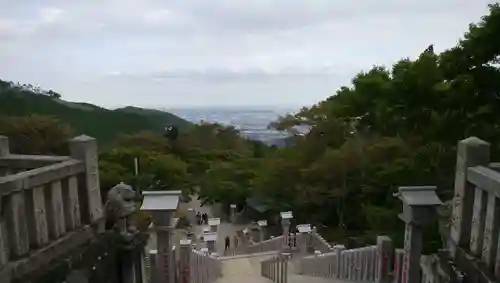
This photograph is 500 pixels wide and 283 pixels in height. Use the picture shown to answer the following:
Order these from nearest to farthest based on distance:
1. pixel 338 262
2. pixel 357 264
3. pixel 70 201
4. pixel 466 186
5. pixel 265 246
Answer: pixel 466 186
pixel 70 201
pixel 357 264
pixel 338 262
pixel 265 246

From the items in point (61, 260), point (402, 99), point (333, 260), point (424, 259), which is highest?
point (402, 99)

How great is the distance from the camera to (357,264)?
9.24 m

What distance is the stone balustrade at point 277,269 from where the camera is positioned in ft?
33.4

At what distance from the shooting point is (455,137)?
9984mm

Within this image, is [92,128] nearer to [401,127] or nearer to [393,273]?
[401,127]

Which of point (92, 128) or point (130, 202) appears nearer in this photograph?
point (130, 202)

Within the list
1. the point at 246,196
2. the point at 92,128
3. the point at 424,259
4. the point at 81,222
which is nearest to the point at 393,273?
the point at 424,259

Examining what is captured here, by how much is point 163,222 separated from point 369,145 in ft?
33.2

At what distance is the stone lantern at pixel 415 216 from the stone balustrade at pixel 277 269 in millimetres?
3999

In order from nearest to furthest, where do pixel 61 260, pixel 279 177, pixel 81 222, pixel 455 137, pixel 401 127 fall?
1. pixel 61 260
2. pixel 81 222
3. pixel 455 137
4. pixel 401 127
5. pixel 279 177

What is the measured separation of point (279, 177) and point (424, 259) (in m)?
13.3

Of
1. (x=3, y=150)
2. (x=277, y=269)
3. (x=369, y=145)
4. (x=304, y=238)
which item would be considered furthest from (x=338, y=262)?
(x=3, y=150)

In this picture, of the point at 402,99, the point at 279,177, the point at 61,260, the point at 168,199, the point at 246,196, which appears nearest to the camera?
the point at 61,260

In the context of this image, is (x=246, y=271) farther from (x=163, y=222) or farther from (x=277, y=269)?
(x=163, y=222)
